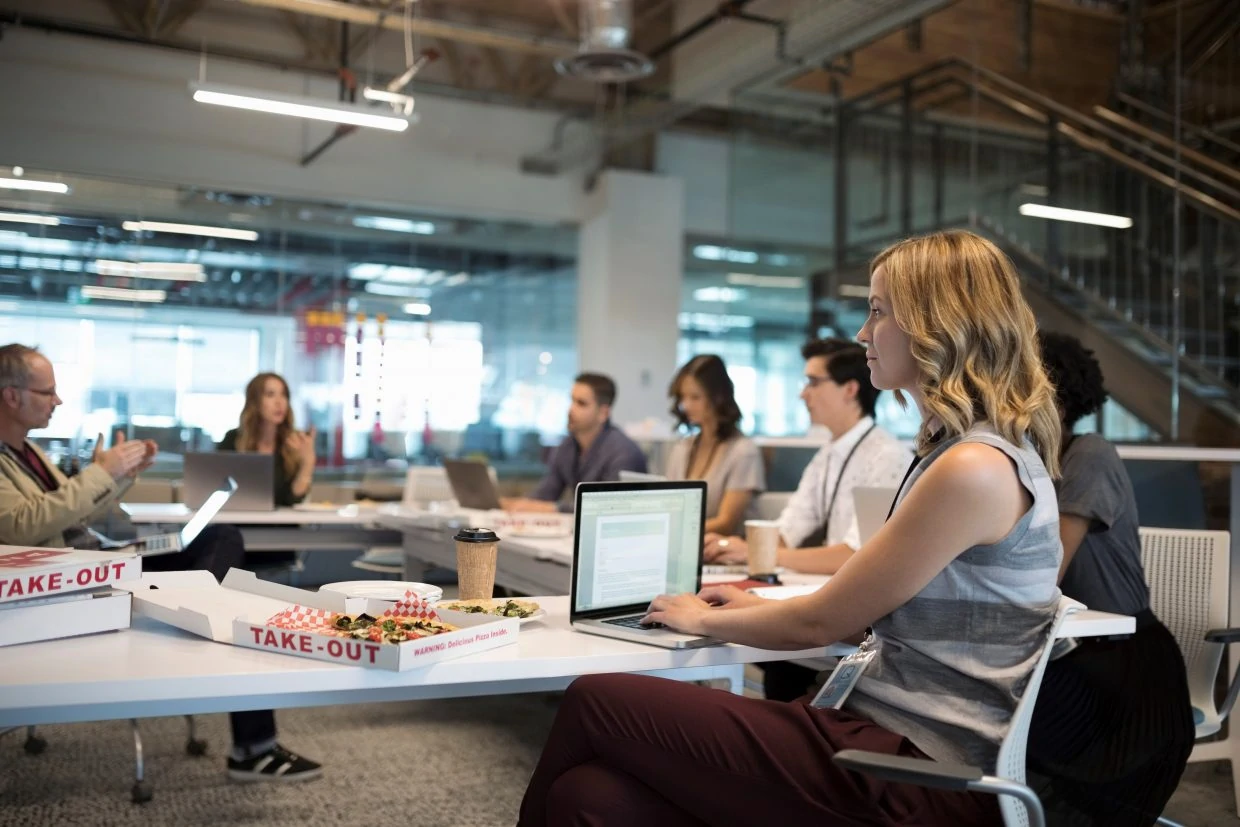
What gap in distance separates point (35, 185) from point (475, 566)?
6.92m

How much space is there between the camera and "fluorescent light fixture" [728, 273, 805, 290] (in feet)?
25.6

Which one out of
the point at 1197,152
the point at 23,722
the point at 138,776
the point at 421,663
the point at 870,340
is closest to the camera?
the point at 23,722

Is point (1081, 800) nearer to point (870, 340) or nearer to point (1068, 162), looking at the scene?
point (870, 340)

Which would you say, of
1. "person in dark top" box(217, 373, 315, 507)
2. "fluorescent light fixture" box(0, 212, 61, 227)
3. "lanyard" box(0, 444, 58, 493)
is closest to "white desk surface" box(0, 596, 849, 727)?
"lanyard" box(0, 444, 58, 493)

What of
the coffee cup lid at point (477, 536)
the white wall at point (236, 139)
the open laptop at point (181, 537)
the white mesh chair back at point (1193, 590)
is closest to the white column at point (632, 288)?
the white wall at point (236, 139)

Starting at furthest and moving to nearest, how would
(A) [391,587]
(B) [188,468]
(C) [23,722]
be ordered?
(B) [188,468], (A) [391,587], (C) [23,722]

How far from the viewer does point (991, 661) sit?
5.20 feet

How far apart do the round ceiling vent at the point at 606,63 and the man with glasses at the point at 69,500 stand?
10.7ft

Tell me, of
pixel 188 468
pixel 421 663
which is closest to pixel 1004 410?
pixel 421 663

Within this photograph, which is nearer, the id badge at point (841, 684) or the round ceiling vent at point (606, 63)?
the id badge at point (841, 684)

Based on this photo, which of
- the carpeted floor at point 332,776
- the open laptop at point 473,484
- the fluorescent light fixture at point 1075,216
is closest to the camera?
the carpeted floor at point 332,776

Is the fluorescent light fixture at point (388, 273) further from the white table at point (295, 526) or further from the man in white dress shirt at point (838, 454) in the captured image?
the man in white dress shirt at point (838, 454)

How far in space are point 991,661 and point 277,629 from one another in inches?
40.2

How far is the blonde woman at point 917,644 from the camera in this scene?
154 cm
